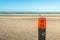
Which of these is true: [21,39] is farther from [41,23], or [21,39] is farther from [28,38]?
[41,23]

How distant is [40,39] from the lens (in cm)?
493

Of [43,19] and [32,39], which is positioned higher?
[43,19]

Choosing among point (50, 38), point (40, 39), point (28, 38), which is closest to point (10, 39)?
point (28, 38)

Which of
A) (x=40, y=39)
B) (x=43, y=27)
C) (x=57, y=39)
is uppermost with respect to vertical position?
(x=43, y=27)

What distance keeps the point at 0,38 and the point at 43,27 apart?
519 cm

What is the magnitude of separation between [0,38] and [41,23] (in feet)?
17.1

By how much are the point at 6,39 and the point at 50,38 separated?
214 centimetres

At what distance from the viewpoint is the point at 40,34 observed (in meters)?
4.88

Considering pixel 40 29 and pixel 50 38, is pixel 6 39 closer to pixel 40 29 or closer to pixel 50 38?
pixel 50 38

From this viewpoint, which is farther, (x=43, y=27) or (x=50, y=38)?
(x=50, y=38)

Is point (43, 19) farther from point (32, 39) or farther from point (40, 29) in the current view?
point (32, 39)

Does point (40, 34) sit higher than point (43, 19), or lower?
lower

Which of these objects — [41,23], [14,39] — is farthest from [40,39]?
[14,39]

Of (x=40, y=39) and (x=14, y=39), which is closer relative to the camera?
(x=40, y=39)
